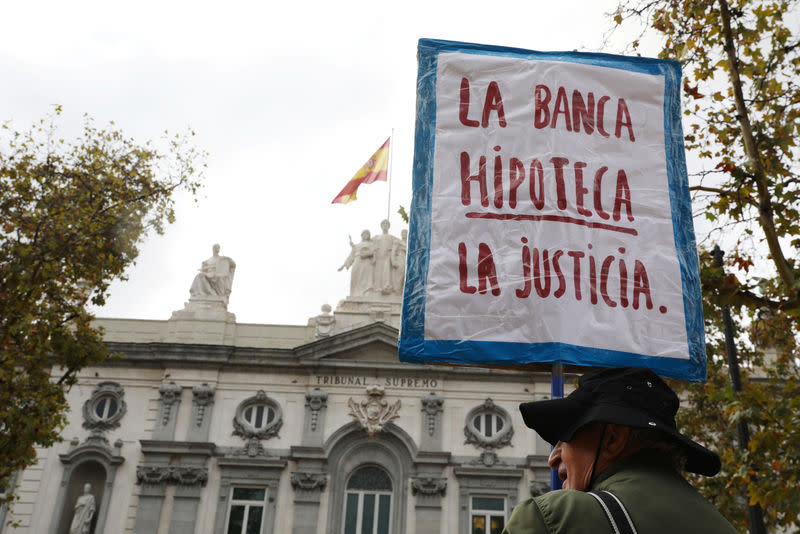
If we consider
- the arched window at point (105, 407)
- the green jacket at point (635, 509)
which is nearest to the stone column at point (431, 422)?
the arched window at point (105, 407)

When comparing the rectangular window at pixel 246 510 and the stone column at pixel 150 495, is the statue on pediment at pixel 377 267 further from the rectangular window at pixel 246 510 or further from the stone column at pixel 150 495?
the stone column at pixel 150 495

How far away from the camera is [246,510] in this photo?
890 inches

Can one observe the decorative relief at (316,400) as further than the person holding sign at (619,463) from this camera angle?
Yes

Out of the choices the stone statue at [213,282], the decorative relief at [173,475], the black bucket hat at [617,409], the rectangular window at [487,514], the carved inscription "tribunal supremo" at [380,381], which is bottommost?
the black bucket hat at [617,409]

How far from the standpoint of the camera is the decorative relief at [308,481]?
2256 centimetres

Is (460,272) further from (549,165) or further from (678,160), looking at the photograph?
(678,160)

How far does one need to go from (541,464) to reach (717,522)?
21.8 m

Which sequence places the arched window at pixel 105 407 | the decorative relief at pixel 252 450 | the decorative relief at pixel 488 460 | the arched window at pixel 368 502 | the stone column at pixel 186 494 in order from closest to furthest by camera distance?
the stone column at pixel 186 494, the arched window at pixel 368 502, the decorative relief at pixel 488 460, the decorative relief at pixel 252 450, the arched window at pixel 105 407

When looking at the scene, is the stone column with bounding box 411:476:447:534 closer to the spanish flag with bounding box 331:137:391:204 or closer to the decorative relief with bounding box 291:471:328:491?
the decorative relief with bounding box 291:471:328:491

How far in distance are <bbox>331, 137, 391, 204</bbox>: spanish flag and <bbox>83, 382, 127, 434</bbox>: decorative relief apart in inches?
378

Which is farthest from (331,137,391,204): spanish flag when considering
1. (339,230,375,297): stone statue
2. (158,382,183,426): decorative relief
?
(158,382,183,426): decorative relief

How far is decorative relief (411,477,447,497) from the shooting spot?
2248 centimetres

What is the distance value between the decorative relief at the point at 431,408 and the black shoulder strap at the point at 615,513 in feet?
71.8

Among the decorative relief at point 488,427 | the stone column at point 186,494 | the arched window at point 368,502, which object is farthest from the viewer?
the decorative relief at point 488,427
